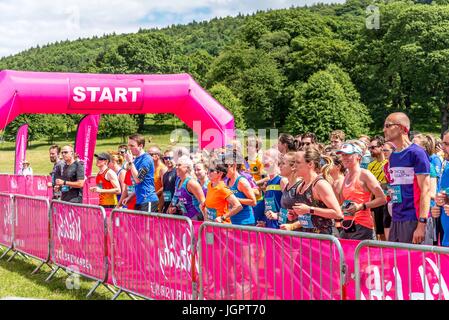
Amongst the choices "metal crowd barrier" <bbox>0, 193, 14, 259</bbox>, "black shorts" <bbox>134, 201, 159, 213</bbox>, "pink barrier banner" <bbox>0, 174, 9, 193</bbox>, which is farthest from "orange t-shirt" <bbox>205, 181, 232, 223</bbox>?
"pink barrier banner" <bbox>0, 174, 9, 193</bbox>

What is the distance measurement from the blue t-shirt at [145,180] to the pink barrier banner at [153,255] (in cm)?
183

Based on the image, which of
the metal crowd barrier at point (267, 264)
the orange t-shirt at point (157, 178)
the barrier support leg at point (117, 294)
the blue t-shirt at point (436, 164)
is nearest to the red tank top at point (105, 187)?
the orange t-shirt at point (157, 178)

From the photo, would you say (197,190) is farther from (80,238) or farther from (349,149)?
(349,149)

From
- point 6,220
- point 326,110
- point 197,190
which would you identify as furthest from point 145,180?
point 326,110

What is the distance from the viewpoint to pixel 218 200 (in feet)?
22.4

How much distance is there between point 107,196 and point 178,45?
73560mm

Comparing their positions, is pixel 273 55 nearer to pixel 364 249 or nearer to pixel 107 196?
pixel 107 196

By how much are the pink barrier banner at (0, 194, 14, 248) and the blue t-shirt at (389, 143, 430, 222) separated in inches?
255

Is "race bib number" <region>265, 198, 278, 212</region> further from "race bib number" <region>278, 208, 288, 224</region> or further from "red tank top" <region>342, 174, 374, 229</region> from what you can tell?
"red tank top" <region>342, 174, 374, 229</region>

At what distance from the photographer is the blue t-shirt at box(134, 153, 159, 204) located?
9.03 meters

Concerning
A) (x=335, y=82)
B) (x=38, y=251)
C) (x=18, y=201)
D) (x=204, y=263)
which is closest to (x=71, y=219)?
(x=38, y=251)

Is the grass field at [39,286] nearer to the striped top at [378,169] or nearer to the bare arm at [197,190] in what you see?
the bare arm at [197,190]

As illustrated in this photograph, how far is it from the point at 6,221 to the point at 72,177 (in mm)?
1382

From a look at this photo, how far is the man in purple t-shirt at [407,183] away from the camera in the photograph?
5674mm
